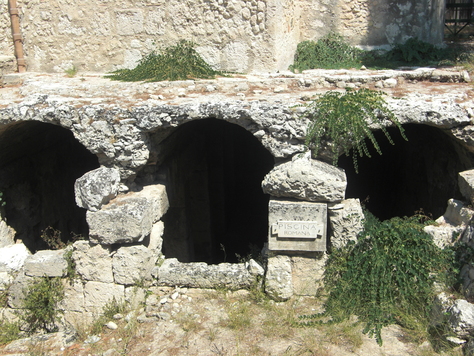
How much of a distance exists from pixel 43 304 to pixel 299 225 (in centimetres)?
301

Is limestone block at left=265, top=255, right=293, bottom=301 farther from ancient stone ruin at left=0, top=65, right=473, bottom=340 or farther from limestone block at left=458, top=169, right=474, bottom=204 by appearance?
limestone block at left=458, top=169, right=474, bottom=204

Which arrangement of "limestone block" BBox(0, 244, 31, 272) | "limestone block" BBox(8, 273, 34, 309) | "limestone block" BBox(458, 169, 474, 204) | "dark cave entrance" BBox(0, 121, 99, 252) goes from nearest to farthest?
1. "limestone block" BBox(458, 169, 474, 204)
2. "limestone block" BBox(8, 273, 34, 309)
3. "limestone block" BBox(0, 244, 31, 272)
4. "dark cave entrance" BBox(0, 121, 99, 252)

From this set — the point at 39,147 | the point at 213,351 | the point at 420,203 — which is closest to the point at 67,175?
the point at 39,147

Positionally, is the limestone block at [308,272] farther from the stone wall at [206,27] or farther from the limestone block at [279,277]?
the stone wall at [206,27]

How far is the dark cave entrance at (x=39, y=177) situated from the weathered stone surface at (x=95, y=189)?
136cm

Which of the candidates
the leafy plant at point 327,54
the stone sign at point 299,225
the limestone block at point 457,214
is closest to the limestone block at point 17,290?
the stone sign at point 299,225

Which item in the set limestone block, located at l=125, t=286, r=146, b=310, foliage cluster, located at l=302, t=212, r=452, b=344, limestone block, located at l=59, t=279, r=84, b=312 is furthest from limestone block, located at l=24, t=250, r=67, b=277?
foliage cluster, located at l=302, t=212, r=452, b=344

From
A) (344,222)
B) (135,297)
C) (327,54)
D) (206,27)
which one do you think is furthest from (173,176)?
(327,54)

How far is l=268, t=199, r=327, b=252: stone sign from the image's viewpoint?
4.99 metres

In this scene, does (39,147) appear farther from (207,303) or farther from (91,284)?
(207,303)

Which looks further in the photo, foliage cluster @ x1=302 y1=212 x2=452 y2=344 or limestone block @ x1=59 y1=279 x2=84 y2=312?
limestone block @ x1=59 y1=279 x2=84 y2=312

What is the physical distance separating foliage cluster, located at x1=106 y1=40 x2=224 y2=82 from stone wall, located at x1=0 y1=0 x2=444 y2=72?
201 mm

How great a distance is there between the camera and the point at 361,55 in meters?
8.08

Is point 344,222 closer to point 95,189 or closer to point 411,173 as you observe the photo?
point 95,189
